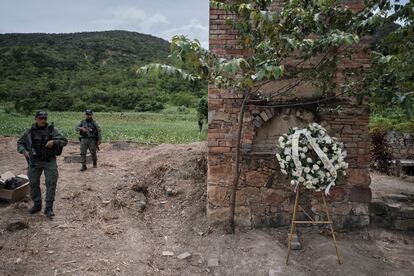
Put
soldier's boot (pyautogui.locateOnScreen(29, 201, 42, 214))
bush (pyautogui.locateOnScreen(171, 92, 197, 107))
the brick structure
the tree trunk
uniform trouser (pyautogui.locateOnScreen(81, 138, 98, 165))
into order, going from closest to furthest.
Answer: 1. the tree trunk
2. the brick structure
3. soldier's boot (pyautogui.locateOnScreen(29, 201, 42, 214))
4. uniform trouser (pyautogui.locateOnScreen(81, 138, 98, 165))
5. bush (pyautogui.locateOnScreen(171, 92, 197, 107))

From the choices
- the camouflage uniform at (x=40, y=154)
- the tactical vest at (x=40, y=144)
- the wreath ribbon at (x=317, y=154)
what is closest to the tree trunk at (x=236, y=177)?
the wreath ribbon at (x=317, y=154)

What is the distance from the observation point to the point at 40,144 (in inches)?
235

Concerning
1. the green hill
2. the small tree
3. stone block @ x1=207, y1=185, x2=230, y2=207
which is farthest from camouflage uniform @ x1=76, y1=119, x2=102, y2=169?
the green hill

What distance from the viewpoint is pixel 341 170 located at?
15.5 feet

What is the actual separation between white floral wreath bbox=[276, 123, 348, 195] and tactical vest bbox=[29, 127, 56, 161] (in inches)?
154

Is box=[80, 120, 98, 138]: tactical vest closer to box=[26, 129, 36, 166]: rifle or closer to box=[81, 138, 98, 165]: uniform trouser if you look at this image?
box=[81, 138, 98, 165]: uniform trouser

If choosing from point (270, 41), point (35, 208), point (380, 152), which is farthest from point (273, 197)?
point (380, 152)

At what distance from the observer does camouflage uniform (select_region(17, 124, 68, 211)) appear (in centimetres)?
598

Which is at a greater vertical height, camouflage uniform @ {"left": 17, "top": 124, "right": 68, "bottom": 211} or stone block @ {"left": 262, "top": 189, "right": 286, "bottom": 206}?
camouflage uniform @ {"left": 17, "top": 124, "right": 68, "bottom": 211}

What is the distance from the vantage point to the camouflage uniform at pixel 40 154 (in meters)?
5.98

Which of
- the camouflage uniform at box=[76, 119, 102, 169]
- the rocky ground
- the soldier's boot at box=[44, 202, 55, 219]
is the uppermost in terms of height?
the camouflage uniform at box=[76, 119, 102, 169]

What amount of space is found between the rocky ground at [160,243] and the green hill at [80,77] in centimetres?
3048

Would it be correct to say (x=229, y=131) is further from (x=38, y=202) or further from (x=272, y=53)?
(x=38, y=202)

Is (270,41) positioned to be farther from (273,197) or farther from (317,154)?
(273,197)
